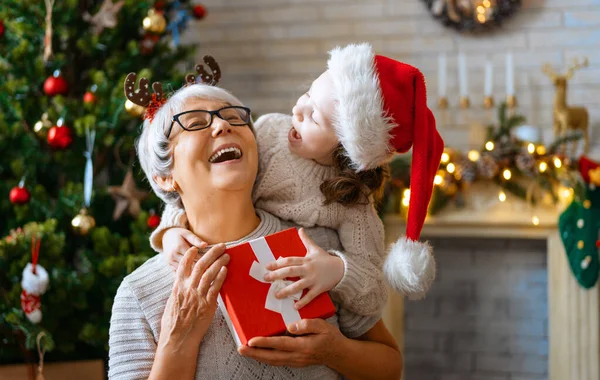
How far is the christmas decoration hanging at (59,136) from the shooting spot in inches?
104

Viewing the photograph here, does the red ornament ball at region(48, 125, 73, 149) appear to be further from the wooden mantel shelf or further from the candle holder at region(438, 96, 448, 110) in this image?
the candle holder at region(438, 96, 448, 110)

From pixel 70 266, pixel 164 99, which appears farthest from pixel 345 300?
pixel 70 266

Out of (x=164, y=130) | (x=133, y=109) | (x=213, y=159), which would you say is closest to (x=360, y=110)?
(x=213, y=159)

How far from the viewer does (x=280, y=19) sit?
3945 millimetres

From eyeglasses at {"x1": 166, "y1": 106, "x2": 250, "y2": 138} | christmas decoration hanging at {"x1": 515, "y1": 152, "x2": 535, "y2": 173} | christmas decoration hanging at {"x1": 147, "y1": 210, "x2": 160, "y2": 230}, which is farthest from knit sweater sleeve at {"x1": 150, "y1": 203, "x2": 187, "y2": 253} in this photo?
christmas decoration hanging at {"x1": 515, "y1": 152, "x2": 535, "y2": 173}

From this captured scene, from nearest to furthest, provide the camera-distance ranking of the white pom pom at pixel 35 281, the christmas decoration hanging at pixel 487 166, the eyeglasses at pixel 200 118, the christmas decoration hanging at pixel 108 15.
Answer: the eyeglasses at pixel 200 118
the white pom pom at pixel 35 281
the christmas decoration hanging at pixel 108 15
the christmas decoration hanging at pixel 487 166

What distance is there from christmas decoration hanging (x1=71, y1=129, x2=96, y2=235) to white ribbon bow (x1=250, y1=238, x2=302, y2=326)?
133 cm

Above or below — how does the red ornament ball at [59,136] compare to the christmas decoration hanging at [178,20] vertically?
below

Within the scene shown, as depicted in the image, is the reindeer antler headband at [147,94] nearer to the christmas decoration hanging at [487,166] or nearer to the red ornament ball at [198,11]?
the red ornament ball at [198,11]

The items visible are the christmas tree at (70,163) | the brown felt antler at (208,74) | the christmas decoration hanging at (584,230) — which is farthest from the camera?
the christmas decoration hanging at (584,230)

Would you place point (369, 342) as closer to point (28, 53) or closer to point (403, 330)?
point (28, 53)

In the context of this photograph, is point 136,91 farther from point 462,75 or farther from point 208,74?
point 462,75

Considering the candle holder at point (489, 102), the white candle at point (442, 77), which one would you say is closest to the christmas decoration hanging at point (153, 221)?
the white candle at point (442, 77)

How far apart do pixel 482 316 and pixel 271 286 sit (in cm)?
253
